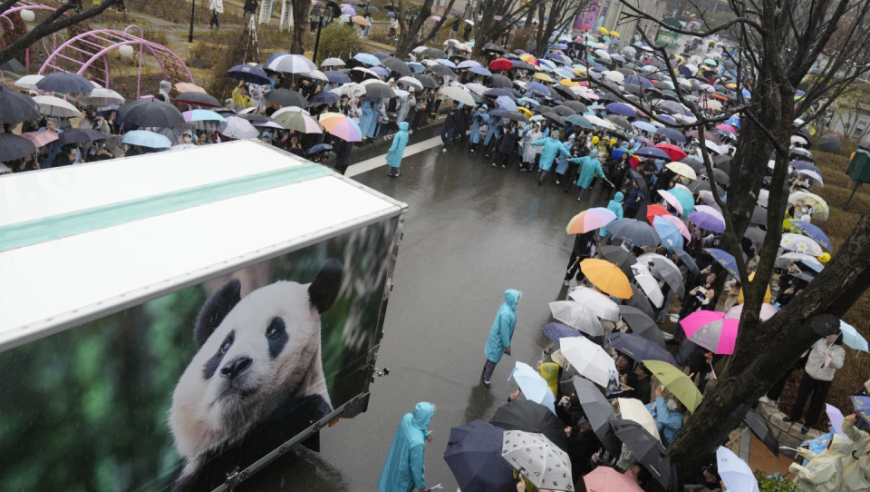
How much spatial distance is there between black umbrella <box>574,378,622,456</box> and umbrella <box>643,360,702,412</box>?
809 mm

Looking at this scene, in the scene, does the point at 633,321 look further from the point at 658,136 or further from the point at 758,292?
the point at 658,136

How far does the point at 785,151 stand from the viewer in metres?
5.95

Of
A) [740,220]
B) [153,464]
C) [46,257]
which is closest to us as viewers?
[46,257]

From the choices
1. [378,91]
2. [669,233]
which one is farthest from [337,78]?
[669,233]

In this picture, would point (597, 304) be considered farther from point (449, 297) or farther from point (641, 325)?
point (449, 297)

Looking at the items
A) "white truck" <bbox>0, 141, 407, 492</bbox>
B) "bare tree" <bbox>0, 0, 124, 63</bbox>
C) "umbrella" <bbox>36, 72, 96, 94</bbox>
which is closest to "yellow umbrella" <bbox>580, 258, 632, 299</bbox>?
"white truck" <bbox>0, 141, 407, 492</bbox>

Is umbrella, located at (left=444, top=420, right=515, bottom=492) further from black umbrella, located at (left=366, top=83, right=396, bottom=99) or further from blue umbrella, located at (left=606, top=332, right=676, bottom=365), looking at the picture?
black umbrella, located at (left=366, top=83, right=396, bottom=99)

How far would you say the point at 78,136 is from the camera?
10367 millimetres

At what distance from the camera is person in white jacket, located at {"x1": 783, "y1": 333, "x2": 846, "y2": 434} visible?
8.52m

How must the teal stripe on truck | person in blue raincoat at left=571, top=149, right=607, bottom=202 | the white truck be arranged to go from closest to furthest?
the white truck → the teal stripe on truck → person in blue raincoat at left=571, top=149, right=607, bottom=202

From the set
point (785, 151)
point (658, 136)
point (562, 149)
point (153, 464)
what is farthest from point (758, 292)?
point (658, 136)

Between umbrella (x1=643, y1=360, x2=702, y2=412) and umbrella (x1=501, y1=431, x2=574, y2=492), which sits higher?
umbrella (x1=643, y1=360, x2=702, y2=412)

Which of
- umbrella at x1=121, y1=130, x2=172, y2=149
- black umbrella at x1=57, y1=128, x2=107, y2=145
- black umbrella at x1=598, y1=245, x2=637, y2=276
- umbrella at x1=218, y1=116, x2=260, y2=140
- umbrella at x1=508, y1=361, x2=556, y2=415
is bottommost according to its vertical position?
umbrella at x1=508, y1=361, x2=556, y2=415

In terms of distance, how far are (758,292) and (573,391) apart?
261 centimetres
